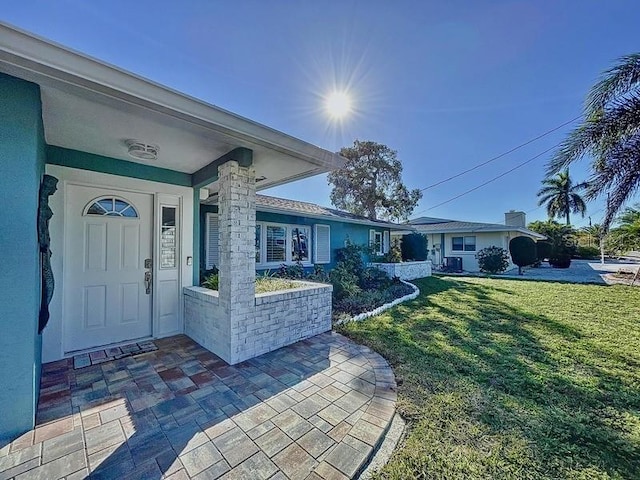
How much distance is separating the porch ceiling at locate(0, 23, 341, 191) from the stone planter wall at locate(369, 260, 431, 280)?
7.46 meters

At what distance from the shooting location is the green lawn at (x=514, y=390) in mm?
2021

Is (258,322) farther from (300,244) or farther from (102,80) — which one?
(300,244)

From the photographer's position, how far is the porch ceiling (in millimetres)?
1970

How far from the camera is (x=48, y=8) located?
3.04 m

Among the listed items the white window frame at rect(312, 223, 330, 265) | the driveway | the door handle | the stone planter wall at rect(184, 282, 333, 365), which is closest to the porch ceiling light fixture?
the door handle

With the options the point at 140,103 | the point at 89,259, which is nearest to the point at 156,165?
the point at 89,259

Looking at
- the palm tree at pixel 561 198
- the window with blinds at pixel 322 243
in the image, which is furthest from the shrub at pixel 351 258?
the palm tree at pixel 561 198

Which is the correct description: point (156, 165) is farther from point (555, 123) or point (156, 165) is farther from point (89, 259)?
point (555, 123)

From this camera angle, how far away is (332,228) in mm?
10836

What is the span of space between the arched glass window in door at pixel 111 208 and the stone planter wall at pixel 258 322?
4.94ft

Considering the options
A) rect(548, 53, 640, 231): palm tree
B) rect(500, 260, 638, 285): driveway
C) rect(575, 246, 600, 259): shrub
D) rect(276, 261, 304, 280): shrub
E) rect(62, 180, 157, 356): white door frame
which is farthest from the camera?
rect(575, 246, 600, 259): shrub

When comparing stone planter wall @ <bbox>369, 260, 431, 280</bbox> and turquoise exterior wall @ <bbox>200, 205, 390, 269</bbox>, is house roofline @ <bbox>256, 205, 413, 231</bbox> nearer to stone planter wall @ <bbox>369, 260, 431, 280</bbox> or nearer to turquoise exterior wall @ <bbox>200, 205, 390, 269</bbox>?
turquoise exterior wall @ <bbox>200, 205, 390, 269</bbox>

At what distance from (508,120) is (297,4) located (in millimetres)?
9444

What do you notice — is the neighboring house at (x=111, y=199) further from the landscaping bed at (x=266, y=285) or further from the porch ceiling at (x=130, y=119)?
the landscaping bed at (x=266, y=285)
